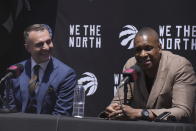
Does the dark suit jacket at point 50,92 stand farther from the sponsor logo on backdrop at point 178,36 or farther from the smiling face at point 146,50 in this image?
the sponsor logo on backdrop at point 178,36

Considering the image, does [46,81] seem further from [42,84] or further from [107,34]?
[107,34]

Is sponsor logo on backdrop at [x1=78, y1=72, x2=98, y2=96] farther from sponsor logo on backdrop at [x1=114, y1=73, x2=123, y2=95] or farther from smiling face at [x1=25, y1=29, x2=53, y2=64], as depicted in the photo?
smiling face at [x1=25, y1=29, x2=53, y2=64]

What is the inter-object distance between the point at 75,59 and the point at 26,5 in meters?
0.87

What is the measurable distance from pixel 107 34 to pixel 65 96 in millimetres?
1166

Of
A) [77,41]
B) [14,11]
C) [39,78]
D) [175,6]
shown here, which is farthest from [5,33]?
[175,6]

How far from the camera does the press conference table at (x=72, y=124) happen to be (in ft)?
10.8

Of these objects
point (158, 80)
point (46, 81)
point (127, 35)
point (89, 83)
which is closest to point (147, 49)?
point (158, 80)

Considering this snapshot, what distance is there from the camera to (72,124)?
3.48 meters

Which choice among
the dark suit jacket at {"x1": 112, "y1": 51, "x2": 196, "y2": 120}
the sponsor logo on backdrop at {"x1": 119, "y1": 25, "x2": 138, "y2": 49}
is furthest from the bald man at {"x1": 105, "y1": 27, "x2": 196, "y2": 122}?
the sponsor logo on backdrop at {"x1": 119, "y1": 25, "x2": 138, "y2": 49}

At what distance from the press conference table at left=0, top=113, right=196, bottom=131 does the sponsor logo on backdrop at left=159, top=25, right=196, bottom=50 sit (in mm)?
2005

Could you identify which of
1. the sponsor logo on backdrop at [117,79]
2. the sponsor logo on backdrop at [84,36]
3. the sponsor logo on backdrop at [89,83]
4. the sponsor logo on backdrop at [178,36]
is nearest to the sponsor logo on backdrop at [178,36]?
the sponsor logo on backdrop at [178,36]

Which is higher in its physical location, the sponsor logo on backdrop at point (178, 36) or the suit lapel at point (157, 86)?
the sponsor logo on backdrop at point (178, 36)

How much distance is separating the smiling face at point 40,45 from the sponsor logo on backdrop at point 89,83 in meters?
0.90

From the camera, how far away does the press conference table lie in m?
3.30
